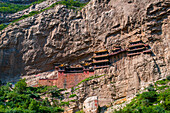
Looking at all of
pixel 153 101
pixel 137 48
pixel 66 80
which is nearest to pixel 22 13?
pixel 66 80

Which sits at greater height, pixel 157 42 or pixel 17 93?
pixel 157 42

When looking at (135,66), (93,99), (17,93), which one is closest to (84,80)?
(93,99)

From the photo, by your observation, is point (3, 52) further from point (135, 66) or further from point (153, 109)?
point (153, 109)

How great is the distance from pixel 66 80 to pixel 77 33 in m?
11.5

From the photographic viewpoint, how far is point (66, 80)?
34.5 meters

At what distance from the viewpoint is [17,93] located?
29.5m

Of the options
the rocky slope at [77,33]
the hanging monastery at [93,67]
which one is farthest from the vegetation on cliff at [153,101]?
the rocky slope at [77,33]

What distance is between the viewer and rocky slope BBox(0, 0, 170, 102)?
1367 inches

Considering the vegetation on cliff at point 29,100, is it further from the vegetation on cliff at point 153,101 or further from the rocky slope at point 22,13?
the rocky slope at point 22,13

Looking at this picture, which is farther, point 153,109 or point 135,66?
point 135,66

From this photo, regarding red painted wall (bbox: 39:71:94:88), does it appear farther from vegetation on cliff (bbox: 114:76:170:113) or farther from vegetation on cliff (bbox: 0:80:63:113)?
vegetation on cliff (bbox: 114:76:170:113)

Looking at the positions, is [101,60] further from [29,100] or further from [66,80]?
[29,100]

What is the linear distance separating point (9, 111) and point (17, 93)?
7611 mm

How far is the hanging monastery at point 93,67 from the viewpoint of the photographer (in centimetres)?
3397
